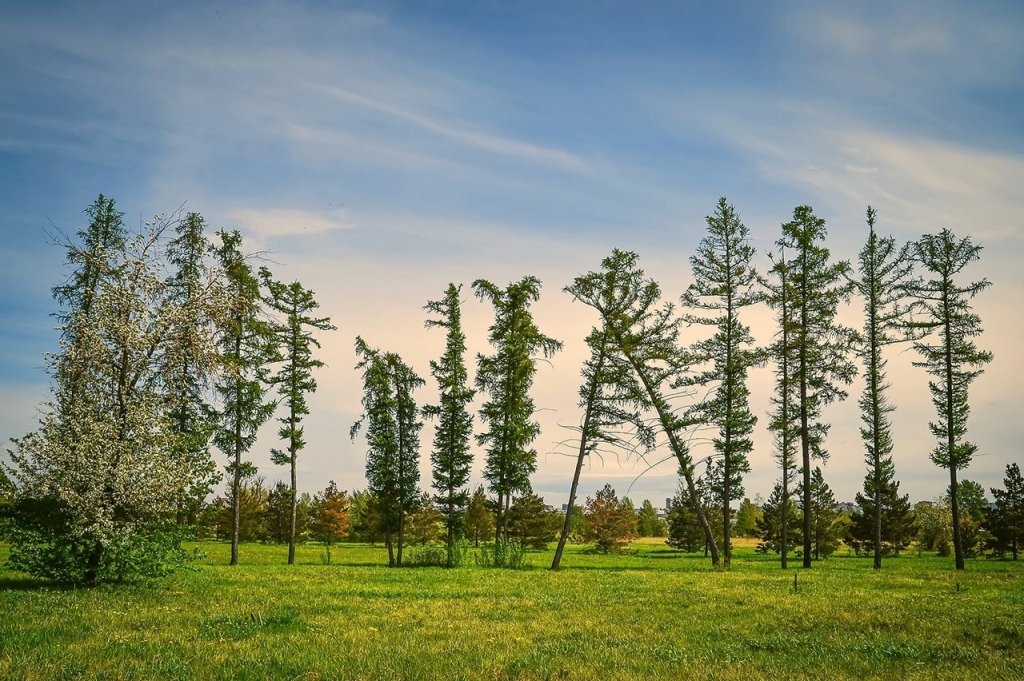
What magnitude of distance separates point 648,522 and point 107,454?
110 m

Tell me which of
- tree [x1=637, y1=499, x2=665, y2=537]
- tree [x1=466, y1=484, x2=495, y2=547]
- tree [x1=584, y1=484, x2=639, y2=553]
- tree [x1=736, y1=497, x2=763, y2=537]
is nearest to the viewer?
tree [x1=584, y1=484, x2=639, y2=553]

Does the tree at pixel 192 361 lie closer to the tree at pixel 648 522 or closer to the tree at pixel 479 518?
the tree at pixel 479 518

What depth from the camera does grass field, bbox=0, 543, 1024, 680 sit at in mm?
10742

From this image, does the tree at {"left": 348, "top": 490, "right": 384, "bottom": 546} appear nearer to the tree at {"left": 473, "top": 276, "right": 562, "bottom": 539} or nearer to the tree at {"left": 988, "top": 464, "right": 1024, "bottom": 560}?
the tree at {"left": 473, "top": 276, "right": 562, "bottom": 539}

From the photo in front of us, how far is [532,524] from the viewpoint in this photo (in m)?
71.1

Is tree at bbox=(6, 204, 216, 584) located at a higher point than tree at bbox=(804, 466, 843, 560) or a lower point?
higher

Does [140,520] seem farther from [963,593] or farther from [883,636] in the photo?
[963,593]

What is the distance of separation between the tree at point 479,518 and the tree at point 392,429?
122 ft

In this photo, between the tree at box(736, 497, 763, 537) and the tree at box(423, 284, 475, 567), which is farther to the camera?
the tree at box(736, 497, 763, 537)

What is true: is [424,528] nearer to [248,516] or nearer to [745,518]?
[248,516]

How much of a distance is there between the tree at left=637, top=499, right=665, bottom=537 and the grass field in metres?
100

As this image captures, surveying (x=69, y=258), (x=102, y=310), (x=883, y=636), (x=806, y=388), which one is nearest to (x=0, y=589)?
(x=102, y=310)

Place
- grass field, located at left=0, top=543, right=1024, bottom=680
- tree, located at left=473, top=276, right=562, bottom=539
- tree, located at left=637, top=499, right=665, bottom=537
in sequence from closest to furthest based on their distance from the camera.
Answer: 1. grass field, located at left=0, top=543, right=1024, bottom=680
2. tree, located at left=473, top=276, right=562, bottom=539
3. tree, located at left=637, top=499, right=665, bottom=537

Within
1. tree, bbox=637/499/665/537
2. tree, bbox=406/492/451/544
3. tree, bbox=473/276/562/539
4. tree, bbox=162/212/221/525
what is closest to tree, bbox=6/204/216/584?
tree, bbox=162/212/221/525
